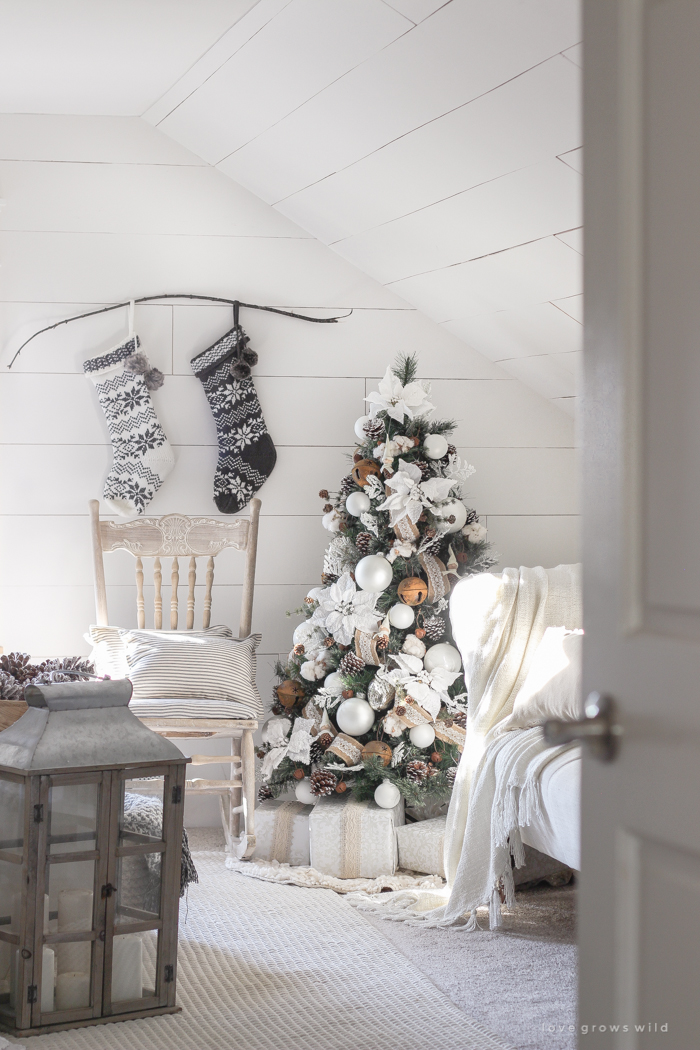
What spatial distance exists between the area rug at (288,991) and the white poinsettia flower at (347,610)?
0.71 metres

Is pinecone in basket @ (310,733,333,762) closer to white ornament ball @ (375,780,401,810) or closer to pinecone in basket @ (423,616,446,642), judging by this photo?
white ornament ball @ (375,780,401,810)

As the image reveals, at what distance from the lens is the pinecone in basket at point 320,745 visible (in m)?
2.68

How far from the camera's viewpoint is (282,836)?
2734 millimetres

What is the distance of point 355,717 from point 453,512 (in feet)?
2.14

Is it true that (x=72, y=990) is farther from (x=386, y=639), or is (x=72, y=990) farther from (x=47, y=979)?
(x=386, y=639)

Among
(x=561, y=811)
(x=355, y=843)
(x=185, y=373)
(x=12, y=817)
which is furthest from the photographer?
(x=185, y=373)

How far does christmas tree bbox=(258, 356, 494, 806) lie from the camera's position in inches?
105

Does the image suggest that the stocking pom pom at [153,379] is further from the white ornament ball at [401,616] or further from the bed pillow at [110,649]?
the white ornament ball at [401,616]

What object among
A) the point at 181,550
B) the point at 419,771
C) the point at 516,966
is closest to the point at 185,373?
the point at 181,550

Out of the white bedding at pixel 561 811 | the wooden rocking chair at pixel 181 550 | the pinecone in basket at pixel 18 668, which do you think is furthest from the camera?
the wooden rocking chair at pixel 181 550

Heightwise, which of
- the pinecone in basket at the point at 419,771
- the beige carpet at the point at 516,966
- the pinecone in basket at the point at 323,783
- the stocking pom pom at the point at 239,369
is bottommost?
the beige carpet at the point at 516,966

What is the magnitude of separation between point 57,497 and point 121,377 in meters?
0.46

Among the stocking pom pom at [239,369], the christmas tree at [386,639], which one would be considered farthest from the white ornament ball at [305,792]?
the stocking pom pom at [239,369]

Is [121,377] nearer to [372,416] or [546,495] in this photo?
[372,416]
